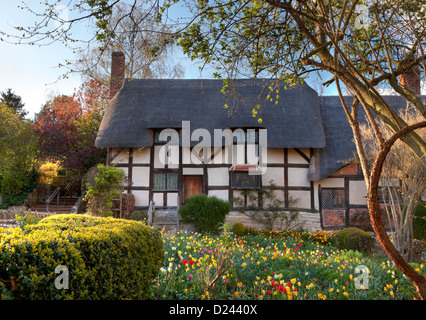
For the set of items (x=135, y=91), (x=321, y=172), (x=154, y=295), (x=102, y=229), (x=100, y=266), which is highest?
(x=135, y=91)

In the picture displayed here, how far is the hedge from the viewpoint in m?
1.99

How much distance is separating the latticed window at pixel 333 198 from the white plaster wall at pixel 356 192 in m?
0.35

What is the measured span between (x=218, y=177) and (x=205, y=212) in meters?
3.57

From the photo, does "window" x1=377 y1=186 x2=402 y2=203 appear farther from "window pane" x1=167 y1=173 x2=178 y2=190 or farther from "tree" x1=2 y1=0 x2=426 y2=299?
"window pane" x1=167 y1=173 x2=178 y2=190

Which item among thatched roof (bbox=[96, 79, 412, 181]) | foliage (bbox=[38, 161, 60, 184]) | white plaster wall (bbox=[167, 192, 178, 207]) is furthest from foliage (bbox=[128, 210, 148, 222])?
foliage (bbox=[38, 161, 60, 184])

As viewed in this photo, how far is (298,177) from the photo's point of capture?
13.9 meters

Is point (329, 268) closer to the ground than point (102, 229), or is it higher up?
closer to the ground

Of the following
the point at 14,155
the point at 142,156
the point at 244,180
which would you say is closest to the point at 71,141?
the point at 14,155

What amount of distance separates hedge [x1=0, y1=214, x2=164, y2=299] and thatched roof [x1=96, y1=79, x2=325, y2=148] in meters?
10.5

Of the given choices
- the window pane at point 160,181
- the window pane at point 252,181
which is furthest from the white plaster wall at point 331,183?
the window pane at point 160,181
